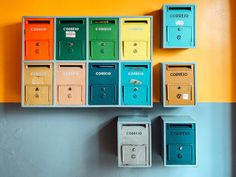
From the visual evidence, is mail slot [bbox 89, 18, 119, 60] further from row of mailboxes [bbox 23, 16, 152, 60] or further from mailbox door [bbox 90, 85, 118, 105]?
mailbox door [bbox 90, 85, 118, 105]

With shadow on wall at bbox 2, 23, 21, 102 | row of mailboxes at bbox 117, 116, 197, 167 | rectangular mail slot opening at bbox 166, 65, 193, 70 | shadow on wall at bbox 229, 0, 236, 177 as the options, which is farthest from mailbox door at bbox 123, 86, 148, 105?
shadow on wall at bbox 2, 23, 21, 102

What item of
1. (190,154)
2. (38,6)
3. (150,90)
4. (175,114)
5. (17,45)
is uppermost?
(38,6)

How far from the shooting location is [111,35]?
225cm

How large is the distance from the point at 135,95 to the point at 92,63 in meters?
0.48

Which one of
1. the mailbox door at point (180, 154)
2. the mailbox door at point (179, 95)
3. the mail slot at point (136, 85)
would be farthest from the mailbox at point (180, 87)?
the mailbox door at point (180, 154)

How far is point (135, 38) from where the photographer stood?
7.36 feet

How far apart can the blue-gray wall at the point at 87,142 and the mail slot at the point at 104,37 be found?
0.56m

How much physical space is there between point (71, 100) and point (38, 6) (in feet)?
3.32

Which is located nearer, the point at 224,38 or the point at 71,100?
the point at 71,100

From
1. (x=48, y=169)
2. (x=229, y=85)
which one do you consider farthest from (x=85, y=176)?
(x=229, y=85)

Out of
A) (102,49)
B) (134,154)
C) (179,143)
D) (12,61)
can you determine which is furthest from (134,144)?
(12,61)

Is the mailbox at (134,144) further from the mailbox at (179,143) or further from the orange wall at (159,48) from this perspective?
the orange wall at (159,48)

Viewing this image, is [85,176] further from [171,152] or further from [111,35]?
[111,35]

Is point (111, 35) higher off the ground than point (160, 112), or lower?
higher
